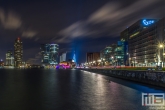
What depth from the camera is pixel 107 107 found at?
26.1 metres

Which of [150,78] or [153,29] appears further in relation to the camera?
[153,29]

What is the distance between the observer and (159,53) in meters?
164

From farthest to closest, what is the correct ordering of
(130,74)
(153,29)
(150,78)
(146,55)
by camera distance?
(146,55)
(153,29)
(130,74)
(150,78)

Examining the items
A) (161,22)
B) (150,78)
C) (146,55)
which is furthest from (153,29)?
(150,78)

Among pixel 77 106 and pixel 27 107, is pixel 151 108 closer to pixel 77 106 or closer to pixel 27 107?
pixel 77 106

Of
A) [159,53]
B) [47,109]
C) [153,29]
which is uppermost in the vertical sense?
[153,29]

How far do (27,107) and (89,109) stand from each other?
24.9ft

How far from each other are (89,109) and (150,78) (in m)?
31.1

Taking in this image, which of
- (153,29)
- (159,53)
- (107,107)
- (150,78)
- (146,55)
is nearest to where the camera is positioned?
(107,107)

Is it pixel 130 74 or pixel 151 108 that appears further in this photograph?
pixel 130 74

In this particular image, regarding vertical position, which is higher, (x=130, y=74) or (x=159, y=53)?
(x=159, y=53)

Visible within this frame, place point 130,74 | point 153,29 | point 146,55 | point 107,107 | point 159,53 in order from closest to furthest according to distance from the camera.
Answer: point 107,107
point 130,74
point 159,53
point 153,29
point 146,55

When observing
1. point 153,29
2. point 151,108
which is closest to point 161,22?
point 153,29

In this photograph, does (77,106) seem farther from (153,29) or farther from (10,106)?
(153,29)
